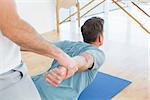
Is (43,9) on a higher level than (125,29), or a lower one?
higher

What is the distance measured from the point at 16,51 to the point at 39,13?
331 cm

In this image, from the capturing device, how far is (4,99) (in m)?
1.08

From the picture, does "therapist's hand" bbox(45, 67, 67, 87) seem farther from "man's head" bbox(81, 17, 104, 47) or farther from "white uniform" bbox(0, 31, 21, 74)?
"man's head" bbox(81, 17, 104, 47)

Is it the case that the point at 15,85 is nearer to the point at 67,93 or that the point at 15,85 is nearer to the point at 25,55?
the point at 67,93

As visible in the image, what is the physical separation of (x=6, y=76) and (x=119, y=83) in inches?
68.2

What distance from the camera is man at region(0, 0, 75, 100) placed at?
93 cm

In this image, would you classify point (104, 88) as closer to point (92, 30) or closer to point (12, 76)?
point (92, 30)

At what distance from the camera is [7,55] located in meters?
1.10

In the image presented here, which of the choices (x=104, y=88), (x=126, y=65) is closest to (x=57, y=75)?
(x=104, y=88)

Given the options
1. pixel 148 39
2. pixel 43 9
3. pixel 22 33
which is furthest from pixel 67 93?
pixel 43 9

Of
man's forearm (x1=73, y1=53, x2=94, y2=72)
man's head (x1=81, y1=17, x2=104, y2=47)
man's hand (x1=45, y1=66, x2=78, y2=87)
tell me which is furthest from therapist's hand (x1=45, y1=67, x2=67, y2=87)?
man's head (x1=81, y1=17, x2=104, y2=47)

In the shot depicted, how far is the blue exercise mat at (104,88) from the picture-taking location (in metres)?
2.40

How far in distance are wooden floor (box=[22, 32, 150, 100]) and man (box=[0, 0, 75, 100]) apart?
4.59 feet

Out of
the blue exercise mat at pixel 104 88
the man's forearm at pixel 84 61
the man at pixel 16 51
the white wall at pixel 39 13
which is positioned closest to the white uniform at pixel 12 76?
the man at pixel 16 51
